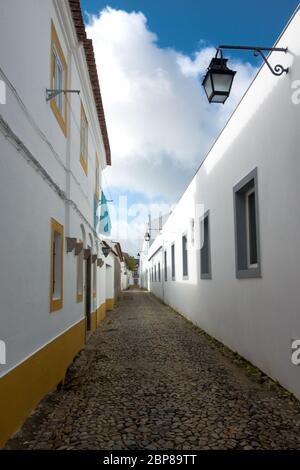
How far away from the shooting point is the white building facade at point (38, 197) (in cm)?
382

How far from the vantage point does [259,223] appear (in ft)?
19.8

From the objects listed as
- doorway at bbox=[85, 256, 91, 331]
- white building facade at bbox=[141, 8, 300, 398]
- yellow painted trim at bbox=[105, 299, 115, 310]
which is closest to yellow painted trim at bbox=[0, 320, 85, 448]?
white building facade at bbox=[141, 8, 300, 398]

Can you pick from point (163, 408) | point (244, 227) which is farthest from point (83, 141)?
point (163, 408)

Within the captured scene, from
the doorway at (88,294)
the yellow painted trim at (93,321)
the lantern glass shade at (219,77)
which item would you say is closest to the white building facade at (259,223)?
the lantern glass shade at (219,77)

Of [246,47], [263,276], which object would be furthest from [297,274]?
[246,47]

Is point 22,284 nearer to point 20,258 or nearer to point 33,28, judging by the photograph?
point 20,258

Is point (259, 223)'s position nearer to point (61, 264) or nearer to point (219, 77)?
point (219, 77)

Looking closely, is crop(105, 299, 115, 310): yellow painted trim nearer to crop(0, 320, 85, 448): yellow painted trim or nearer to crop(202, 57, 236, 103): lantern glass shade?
crop(0, 320, 85, 448): yellow painted trim

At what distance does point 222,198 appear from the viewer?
8.42 meters

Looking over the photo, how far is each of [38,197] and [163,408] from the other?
110 inches

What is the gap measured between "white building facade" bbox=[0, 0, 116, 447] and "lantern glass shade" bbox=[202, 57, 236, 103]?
2.11 metres

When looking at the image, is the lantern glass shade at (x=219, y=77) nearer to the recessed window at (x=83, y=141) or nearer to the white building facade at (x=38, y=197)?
→ the white building facade at (x=38, y=197)

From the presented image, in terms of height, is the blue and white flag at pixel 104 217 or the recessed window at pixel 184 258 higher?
the blue and white flag at pixel 104 217

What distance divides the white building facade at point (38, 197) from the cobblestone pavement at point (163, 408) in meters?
0.35
